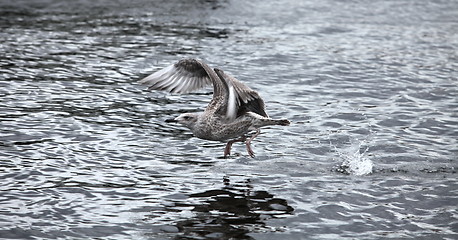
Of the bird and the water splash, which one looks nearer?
the bird

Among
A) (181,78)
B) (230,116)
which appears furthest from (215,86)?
(181,78)

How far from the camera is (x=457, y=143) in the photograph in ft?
36.0

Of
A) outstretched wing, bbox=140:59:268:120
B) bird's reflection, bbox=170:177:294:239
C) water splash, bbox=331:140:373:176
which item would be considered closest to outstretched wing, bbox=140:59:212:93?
outstretched wing, bbox=140:59:268:120

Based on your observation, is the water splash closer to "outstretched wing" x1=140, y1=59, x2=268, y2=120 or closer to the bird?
the bird

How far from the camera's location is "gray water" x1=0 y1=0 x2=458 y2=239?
8250 millimetres

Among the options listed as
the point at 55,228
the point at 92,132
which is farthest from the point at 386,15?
the point at 55,228

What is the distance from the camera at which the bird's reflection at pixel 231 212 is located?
784 cm

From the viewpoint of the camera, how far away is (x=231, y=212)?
8414mm

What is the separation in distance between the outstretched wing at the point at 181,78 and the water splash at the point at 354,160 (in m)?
2.28

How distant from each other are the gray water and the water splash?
0.09ft

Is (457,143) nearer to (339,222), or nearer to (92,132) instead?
(339,222)

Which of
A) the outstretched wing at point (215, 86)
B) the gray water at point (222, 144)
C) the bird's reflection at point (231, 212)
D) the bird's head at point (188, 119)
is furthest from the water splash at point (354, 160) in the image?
the bird's head at point (188, 119)

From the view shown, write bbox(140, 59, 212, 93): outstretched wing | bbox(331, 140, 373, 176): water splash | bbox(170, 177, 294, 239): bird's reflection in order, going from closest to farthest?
bbox(170, 177, 294, 239): bird's reflection
bbox(331, 140, 373, 176): water splash
bbox(140, 59, 212, 93): outstretched wing

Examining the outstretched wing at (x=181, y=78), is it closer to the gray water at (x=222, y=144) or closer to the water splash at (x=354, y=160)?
the gray water at (x=222, y=144)
